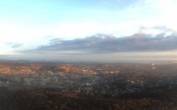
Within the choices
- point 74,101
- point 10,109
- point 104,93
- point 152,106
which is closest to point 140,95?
point 104,93

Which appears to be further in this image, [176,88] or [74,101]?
[176,88]

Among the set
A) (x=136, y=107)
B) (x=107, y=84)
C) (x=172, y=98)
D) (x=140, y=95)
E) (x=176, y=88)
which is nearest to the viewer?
(x=136, y=107)

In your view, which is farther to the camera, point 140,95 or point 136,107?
point 140,95

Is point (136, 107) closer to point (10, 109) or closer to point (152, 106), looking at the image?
point (152, 106)

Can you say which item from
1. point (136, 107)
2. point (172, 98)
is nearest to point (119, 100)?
point (136, 107)

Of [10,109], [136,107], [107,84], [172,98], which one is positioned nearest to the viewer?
[10,109]

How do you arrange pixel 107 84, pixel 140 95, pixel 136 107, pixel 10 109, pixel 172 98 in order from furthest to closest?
pixel 107 84 < pixel 140 95 < pixel 172 98 < pixel 136 107 < pixel 10 109

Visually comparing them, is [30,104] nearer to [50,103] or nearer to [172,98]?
[50,103]
